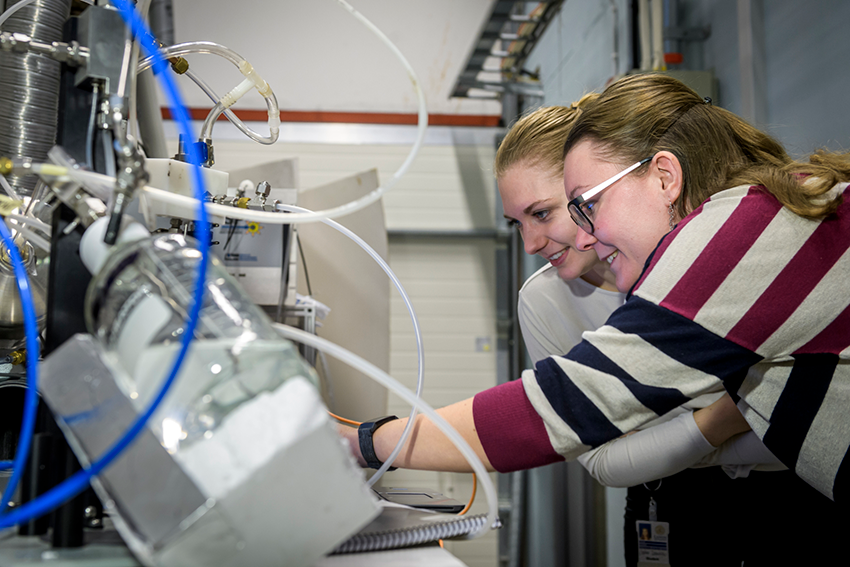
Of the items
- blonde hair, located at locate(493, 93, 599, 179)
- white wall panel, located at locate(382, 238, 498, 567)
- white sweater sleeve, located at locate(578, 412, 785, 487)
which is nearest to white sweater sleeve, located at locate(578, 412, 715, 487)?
white sweater sleeve, located at locate(578, 412, 785, 487)

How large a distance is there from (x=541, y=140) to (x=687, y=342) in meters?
0.88

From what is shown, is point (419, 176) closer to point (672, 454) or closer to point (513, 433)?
point (672, 454)

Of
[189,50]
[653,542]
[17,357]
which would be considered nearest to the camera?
[189,50]

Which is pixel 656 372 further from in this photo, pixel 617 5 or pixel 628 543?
pixel 617 5

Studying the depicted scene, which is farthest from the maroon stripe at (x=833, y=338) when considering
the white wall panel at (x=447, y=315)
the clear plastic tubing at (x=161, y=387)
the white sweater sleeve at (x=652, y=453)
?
the white wall panel at (x=447, y=315)

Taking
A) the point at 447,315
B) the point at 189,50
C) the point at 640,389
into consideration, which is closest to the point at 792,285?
the point at 640,389

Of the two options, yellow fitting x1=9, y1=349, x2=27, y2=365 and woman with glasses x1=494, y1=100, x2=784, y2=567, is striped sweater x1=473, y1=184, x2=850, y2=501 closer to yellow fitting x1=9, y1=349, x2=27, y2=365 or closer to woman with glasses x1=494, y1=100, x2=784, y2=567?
woman with glasses x1=494, y1=100, x2=784, y2=567

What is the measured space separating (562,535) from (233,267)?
2304 millimetres

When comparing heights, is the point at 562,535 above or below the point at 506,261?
below

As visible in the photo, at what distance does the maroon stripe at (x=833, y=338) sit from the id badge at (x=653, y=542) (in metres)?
1.02

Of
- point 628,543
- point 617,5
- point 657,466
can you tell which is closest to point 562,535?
point 628,543

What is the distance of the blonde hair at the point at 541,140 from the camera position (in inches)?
56.4

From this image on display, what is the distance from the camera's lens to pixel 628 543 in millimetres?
1636

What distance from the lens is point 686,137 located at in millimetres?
961
